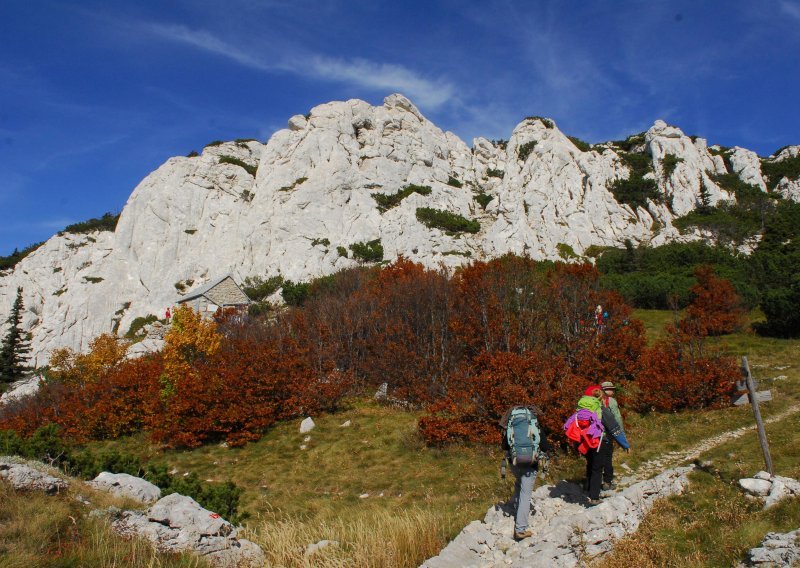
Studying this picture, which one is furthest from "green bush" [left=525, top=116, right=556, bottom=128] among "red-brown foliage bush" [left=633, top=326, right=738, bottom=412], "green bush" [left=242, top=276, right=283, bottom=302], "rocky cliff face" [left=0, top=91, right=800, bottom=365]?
"red-brown foliage bush" [left=633, top=326, right=738, bottom=412]

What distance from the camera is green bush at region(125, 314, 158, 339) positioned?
51969 millimetres

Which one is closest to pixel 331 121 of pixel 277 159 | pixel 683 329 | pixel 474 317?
pixel 277 159

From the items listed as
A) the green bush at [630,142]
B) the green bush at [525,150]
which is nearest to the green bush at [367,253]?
the green bush at [525,150]

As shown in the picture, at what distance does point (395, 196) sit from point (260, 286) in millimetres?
23887

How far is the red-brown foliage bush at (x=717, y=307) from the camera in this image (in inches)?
1164

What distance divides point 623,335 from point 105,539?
2161 centimetres

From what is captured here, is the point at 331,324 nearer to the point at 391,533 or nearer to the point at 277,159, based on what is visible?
the point at 391,533

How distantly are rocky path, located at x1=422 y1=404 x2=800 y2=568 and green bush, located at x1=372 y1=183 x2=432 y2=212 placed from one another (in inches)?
2214

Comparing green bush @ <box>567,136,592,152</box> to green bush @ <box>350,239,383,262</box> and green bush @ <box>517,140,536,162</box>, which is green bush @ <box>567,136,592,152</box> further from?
green bush @ <box>350,239,383,262</box>

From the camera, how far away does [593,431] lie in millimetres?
8289

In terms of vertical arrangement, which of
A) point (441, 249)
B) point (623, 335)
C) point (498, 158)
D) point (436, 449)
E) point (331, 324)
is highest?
point (498, 158)

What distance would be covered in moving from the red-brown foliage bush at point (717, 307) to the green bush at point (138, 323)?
53.6 m

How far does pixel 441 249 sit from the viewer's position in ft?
177

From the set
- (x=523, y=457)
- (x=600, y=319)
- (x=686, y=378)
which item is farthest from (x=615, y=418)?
(x=600, y=319)
